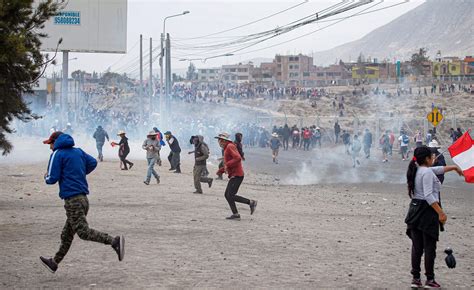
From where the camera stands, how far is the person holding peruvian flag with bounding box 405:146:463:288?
7.74m

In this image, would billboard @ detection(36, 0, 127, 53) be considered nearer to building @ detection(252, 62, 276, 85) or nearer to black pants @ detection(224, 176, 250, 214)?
black pants @ detection(224, 176, 250, 214)

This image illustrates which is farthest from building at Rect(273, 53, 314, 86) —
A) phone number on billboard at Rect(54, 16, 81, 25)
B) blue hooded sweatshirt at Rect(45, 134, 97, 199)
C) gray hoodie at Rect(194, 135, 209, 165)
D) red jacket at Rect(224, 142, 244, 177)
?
blue hooded sweatshirt at Rect(45, 134, 97, 199)

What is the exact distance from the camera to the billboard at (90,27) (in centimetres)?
4019

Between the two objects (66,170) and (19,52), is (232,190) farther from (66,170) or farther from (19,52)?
(66,170)

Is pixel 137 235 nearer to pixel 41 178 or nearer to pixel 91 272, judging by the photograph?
pixel 91 272

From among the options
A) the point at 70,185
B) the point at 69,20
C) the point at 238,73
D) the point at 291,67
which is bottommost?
the point at 70,185

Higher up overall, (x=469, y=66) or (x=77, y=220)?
(x=469, y=66)

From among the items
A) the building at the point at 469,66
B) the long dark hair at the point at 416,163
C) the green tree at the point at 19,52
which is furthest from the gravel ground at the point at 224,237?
the building at the point at 469,66

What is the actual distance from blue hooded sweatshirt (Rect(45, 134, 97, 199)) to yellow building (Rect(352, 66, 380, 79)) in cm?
13918

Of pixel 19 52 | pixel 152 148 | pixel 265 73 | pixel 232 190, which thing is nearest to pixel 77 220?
pixel 19 52

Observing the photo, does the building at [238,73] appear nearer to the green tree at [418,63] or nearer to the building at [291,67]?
the building at [291,67]

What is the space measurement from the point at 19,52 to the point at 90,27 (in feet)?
104

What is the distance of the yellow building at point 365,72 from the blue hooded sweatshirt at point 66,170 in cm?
13918

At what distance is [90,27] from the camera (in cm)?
4084
